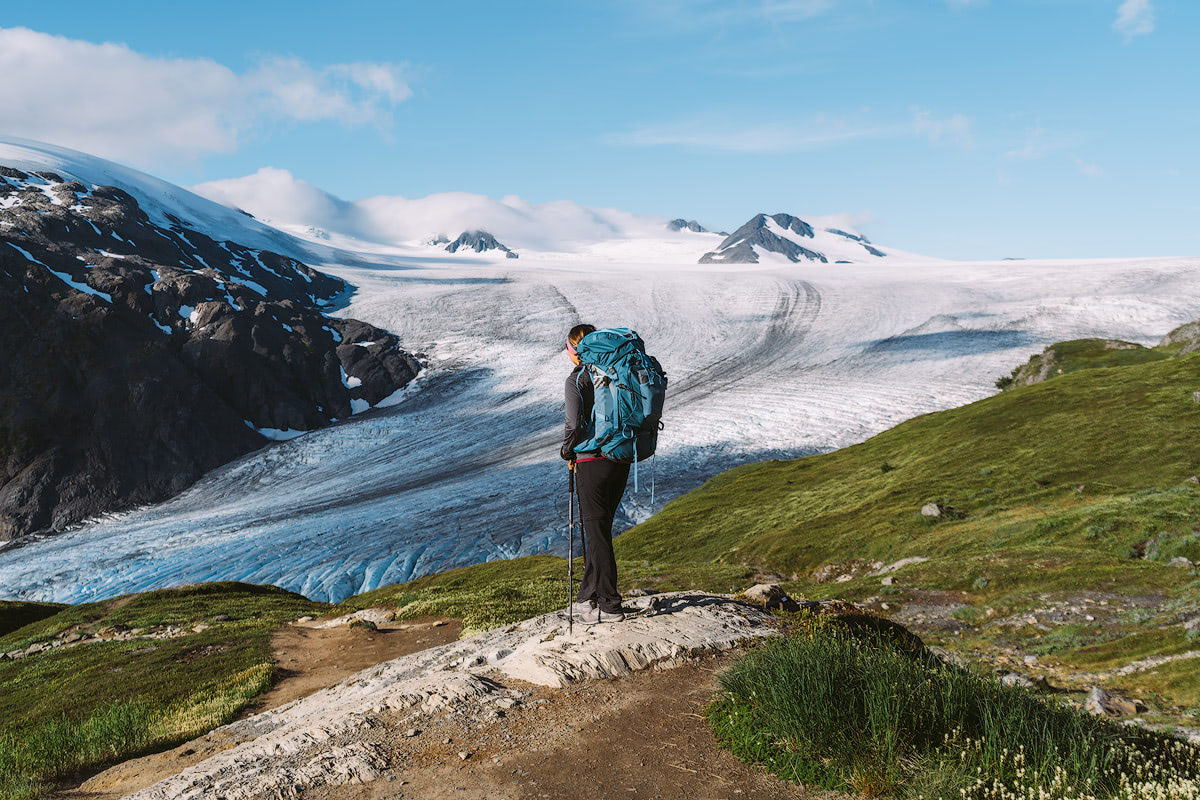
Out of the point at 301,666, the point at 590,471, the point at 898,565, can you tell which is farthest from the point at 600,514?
the point at 898,565

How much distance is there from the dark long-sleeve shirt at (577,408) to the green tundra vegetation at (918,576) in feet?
11.9

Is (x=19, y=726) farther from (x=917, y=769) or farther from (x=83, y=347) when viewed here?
(x=83, y=347)

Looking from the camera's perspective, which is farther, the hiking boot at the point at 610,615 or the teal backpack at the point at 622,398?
the hiking boot at the point at 610,615

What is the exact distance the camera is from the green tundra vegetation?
11773mm

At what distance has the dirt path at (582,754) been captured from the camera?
6.10m

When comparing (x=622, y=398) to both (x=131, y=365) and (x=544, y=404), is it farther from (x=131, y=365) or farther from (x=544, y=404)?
(x=131, y=365)

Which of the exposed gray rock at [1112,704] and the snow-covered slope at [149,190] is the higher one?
the snow-covered slope at [149,190]

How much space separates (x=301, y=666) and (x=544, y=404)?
7031 cm

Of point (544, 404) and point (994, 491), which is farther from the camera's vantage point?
point (544, 404)

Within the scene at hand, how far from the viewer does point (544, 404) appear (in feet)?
279

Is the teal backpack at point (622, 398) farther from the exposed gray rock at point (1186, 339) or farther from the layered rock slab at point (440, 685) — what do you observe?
the exposed gray rock at point (1186, 339)

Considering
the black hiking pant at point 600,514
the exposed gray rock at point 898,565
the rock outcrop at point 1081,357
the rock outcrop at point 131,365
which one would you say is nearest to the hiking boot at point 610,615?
the black hiking pant at point 600,514

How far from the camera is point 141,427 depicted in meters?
89.6

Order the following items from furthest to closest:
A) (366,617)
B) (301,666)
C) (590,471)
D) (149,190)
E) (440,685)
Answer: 1. (149,190)
2. (366,617)
3. (301,666)
4. (590,471)
5. (440,685)
